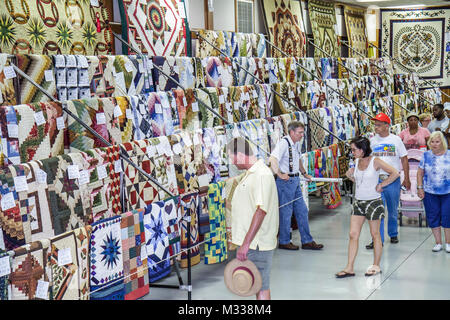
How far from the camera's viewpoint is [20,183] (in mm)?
4094

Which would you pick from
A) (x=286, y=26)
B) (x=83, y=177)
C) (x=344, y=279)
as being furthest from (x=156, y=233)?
(x=286, y=26)

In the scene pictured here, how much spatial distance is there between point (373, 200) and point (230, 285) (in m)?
1.94

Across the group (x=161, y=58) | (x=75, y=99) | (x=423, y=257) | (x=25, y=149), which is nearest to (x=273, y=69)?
(x=161, y=58)

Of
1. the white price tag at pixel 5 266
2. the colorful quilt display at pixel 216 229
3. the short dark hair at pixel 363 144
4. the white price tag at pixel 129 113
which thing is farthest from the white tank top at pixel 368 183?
the white price tag at pixel 5 266

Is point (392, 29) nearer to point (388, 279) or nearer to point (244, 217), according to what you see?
point (388, 279)

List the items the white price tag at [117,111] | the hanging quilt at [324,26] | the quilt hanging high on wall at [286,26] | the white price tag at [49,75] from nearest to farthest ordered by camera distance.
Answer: the white price tag at [49,75] < the white price tag at [117,111] < the quilt hanging high on wall at [286,26] < the hanging quilt at [324,26]

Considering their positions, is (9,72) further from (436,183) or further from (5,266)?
(436,183)

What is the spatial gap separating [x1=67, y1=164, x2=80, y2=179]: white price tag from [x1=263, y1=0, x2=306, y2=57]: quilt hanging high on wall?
6.04m

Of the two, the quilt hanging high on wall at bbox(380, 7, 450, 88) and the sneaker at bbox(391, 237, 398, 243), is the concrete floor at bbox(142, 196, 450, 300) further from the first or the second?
the quilt hanging high on wall at bbox(380, 7, 450, 88)

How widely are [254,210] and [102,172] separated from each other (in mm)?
1350

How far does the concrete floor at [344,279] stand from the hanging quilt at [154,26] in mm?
2410

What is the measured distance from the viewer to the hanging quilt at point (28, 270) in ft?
12.2

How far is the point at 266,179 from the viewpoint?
3.97m

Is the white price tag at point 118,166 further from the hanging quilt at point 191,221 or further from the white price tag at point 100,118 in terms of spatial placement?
the hanging quilt at point 191,221
